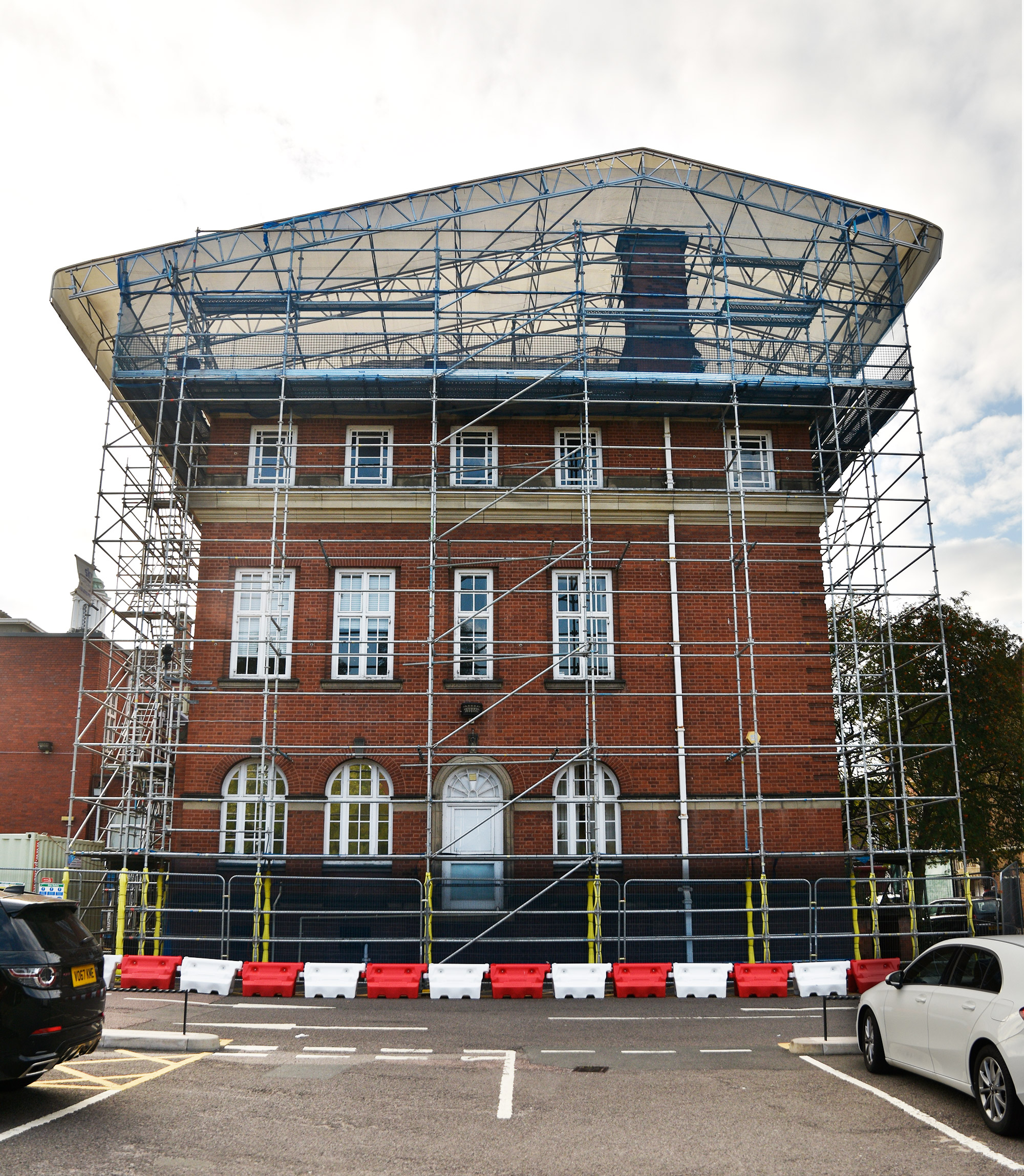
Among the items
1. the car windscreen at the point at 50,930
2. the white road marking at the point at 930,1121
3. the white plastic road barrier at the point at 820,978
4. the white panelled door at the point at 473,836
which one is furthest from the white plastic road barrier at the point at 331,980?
the white road marking at the point at 930,1121

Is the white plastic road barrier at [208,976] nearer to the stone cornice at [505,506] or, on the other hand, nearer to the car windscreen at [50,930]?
the car windscreen at [50,930]

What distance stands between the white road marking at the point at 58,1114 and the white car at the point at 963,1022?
6.92 m

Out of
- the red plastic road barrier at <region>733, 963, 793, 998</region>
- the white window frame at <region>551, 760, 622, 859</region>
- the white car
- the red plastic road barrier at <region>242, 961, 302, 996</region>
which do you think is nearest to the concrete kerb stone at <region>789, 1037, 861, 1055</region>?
the white car

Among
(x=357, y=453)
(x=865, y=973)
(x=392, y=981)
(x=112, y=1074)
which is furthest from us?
(x=357, y=453)

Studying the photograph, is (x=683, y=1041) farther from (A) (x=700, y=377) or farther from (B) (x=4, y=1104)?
(A) (x=700, y=377)

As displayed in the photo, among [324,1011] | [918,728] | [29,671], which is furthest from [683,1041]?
[29,671]

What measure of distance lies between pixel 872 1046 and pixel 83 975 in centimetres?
720

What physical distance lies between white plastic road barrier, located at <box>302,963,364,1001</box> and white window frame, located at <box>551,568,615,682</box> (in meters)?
6.91

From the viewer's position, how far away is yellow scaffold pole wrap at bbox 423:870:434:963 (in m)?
17.3

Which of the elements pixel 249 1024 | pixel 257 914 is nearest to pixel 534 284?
pixel 257 914

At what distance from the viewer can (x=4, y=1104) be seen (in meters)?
8.55

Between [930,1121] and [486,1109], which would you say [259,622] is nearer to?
[486,1109]

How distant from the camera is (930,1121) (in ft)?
27.3

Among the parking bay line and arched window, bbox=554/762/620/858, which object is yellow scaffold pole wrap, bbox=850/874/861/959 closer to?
arched window, bbox=554/762/620/858
